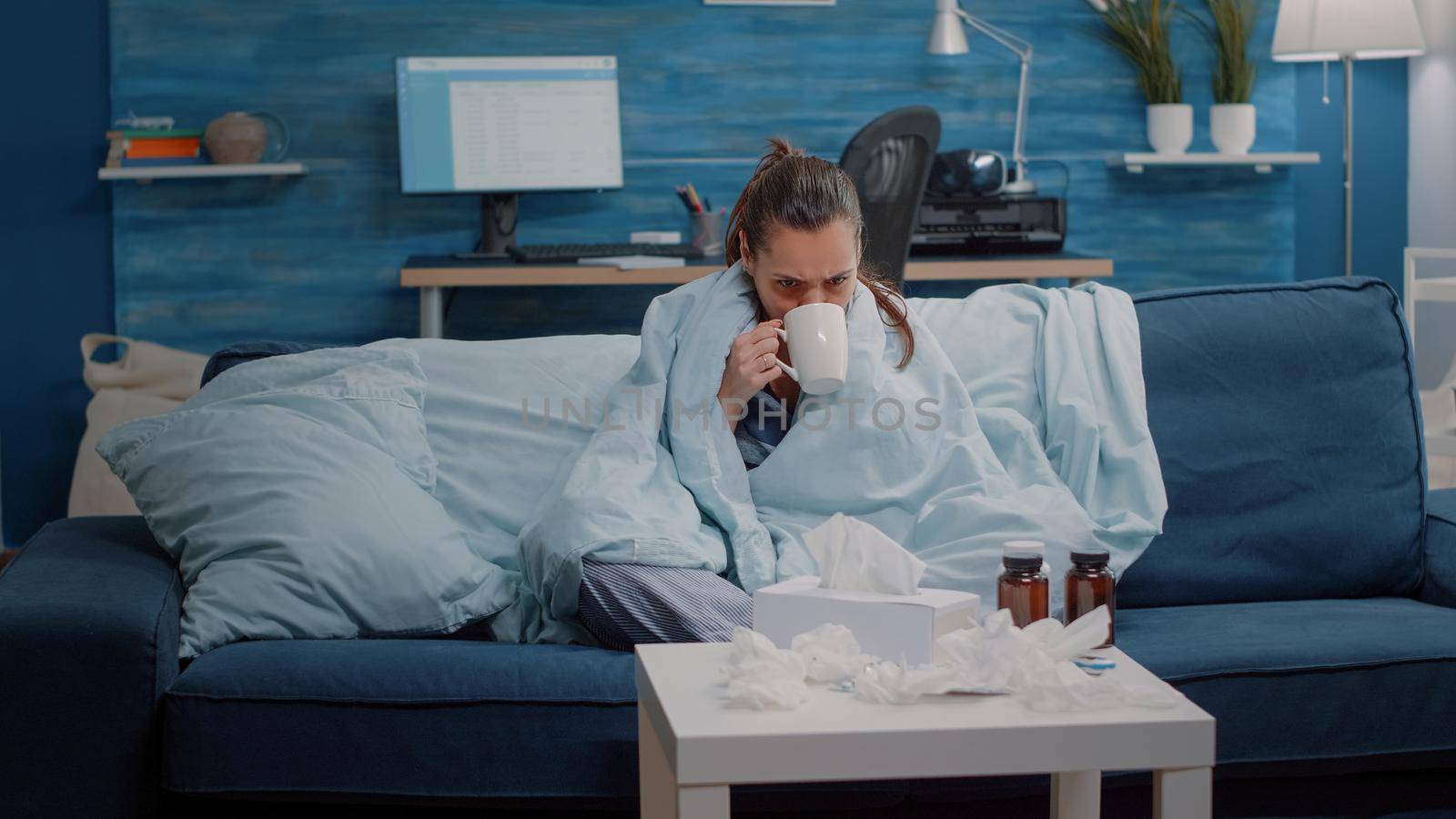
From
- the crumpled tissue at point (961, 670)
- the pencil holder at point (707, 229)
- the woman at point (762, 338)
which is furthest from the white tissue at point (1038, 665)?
the pencil holder at point (707, 229)

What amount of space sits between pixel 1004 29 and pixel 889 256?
1.07 meters

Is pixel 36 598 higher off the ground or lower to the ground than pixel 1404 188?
lower

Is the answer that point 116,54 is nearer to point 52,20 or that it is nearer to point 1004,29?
point 52,20

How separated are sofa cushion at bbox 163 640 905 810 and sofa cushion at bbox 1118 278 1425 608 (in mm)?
705

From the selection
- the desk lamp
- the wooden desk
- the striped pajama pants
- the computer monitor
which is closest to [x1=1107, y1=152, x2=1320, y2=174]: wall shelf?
the desk lamp

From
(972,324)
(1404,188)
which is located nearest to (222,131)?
(972,324)

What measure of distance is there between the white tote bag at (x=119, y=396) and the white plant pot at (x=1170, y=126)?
2.63 metres

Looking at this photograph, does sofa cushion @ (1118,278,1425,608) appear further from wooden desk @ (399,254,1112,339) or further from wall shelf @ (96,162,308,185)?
wall shelf @ (96,162,308,185)

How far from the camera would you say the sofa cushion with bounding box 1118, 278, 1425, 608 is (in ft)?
6.80

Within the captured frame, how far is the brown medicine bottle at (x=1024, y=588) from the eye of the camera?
1.43m

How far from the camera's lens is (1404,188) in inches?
171

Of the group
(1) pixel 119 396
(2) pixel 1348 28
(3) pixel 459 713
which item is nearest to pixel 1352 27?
(2) pixel 1348 28

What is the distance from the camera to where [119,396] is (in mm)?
3682

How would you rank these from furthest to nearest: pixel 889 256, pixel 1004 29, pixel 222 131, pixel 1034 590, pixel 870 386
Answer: pixel 1004 29 → pixel 222 131 → pixel 889 256 → pixel 870 386 → pixel 1034 590
